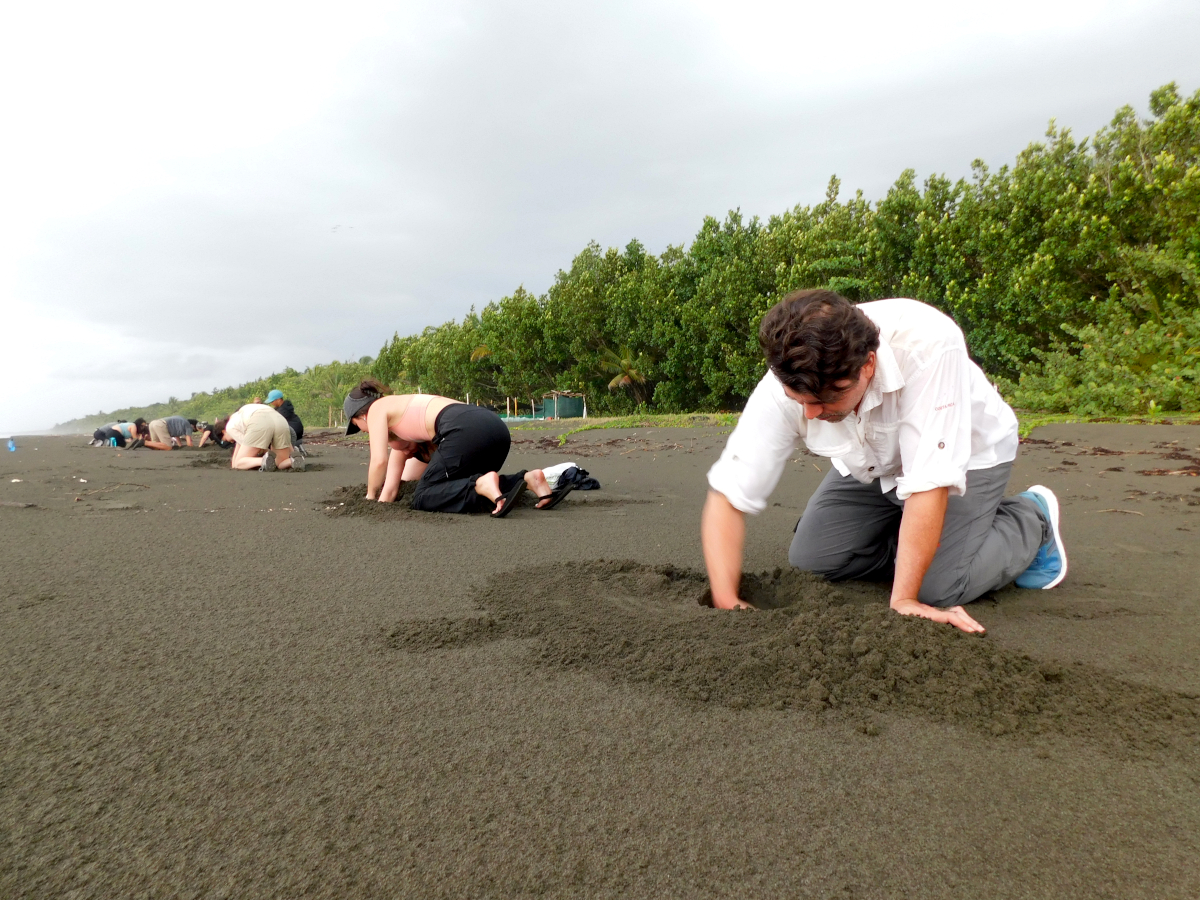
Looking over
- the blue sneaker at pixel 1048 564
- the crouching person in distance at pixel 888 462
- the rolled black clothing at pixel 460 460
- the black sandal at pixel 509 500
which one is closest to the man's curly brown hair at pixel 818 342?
the crouching person in distance at pixel 888 462

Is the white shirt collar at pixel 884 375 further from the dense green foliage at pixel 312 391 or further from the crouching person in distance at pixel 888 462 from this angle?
the dense green foliage at pixel 312 391

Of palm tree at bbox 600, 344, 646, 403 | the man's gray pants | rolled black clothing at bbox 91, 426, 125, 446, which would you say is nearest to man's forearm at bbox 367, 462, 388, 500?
the man's gray pants

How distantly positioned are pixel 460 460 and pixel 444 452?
126mm

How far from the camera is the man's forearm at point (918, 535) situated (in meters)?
2.09

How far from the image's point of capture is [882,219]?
1744 cm

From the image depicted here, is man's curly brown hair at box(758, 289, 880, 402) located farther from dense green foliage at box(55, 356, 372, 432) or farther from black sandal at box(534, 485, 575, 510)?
dense green foliage at box(55, 356, 372, 432)

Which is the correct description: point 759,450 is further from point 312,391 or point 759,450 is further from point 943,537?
point 312,391

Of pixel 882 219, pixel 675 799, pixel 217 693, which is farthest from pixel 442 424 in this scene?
pixel 882 219

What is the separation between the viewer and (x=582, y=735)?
5.20ft

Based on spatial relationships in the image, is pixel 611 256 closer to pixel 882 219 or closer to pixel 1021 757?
pixel 882 219

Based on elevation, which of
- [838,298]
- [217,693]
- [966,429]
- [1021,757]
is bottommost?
[1021,757]

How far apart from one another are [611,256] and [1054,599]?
27.1 meters

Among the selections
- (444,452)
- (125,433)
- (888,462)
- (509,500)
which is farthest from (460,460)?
(125,433)

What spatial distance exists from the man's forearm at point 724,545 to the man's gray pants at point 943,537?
58cm
